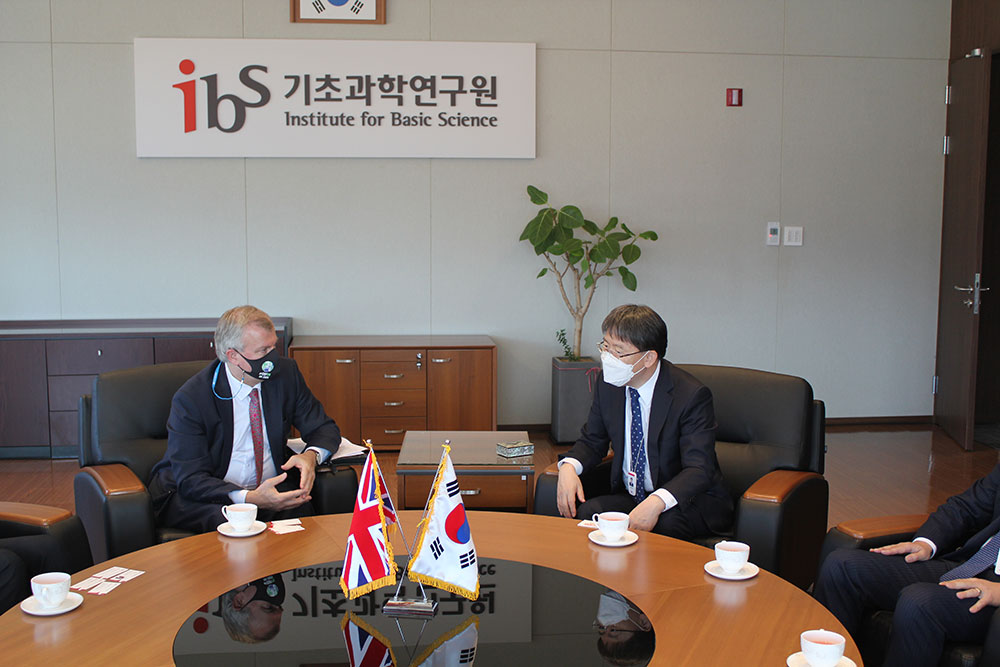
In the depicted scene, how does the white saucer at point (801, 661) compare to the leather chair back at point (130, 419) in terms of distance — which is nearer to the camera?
the white saucer at point (801, 661)

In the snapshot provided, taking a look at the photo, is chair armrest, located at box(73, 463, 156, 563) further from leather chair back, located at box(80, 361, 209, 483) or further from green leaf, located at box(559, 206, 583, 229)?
green leaf, located at box(559, 206, 583, 229)

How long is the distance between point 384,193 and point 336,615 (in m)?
4.95

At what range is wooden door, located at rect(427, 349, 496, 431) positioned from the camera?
6188 millimetres

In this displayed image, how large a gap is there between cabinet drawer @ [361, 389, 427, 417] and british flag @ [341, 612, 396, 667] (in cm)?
414

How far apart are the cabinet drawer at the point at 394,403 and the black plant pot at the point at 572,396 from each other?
3.32 feet

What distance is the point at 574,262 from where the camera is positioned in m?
6.42

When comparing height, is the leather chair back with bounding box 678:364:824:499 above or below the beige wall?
below

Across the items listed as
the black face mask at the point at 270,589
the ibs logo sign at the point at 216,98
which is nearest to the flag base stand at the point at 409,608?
the black face mask at the point at 270,589

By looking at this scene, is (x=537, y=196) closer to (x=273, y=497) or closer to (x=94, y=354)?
(x=94, y=354)

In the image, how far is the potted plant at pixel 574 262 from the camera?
6.33 meters

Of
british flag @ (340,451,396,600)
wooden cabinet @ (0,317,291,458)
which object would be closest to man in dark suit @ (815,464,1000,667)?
british flag @ (340,451,396,600)

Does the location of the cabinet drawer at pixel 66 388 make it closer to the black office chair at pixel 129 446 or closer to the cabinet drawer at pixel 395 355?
the cabinet drawer at pixel 395 355

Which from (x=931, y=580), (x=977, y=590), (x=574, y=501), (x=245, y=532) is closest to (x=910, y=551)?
(x=931, y=580)

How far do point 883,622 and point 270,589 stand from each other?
1.74m
